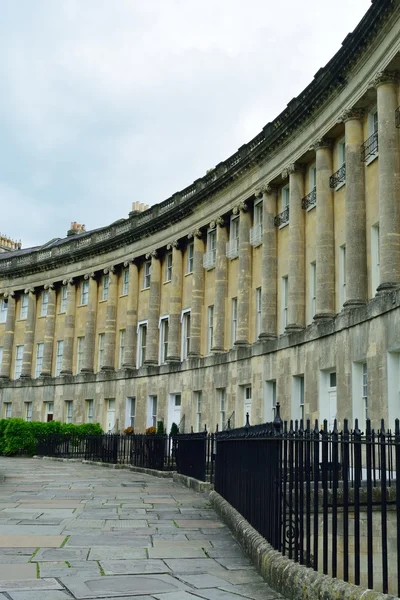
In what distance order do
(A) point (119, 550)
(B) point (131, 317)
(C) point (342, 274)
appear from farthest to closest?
(B) point (131, 317) → (C) point (342, 274) → (A) point (119, 550)

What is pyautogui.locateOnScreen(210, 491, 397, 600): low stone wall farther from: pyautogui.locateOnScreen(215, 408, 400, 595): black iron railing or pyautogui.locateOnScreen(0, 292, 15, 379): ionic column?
pyautogui.locateOnScreen(0, 292, 15, 379): ionic column

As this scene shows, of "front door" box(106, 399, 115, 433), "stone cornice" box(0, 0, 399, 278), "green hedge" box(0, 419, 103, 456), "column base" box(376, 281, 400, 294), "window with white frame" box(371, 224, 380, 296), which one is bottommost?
"green hedge" box(0, 419, 103, 456)

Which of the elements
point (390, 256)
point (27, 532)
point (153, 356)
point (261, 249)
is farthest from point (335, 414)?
point (153, 356)

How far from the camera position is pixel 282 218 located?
2761 centimetres

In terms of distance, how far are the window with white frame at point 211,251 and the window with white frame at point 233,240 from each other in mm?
1469

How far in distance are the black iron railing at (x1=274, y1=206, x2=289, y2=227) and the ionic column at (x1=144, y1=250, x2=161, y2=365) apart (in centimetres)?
1251

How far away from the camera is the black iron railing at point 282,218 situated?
89.6 feet

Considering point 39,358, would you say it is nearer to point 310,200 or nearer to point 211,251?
point 211,251

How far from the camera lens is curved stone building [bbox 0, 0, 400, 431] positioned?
19.9m

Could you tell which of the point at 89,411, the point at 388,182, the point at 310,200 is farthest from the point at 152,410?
the point at 388,182

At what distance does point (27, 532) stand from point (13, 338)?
42.8 metres

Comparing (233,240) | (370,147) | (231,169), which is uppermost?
(231,169)

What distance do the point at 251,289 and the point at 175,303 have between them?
25.8ft

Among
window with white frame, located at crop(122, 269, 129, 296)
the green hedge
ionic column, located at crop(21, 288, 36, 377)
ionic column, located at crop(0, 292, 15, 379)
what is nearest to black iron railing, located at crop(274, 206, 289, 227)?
the green hedge
